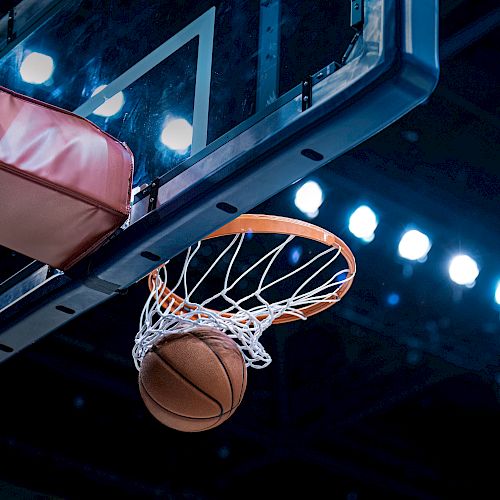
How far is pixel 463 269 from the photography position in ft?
13.9

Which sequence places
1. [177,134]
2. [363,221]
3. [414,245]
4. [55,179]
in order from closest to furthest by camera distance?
[55,179] < [177,134] < [363,221] < [414,245]

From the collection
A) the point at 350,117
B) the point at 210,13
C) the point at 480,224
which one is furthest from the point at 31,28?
the point at 480,224

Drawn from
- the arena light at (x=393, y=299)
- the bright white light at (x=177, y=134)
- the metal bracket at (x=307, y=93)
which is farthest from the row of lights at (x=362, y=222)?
the metal bracket at (x=307, y=93)

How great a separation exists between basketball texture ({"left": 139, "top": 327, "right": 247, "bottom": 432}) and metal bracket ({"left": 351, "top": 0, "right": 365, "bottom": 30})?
112cm

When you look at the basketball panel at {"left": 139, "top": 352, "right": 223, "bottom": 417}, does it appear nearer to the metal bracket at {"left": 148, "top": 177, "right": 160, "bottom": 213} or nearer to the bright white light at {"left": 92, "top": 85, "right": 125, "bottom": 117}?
the metal bracket at {"left": 148, "top": 177, "right": 160, "bottom": 213}

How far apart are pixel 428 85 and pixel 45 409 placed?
170 inches

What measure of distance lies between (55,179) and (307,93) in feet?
2.04

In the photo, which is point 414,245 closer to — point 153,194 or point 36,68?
point 36,68

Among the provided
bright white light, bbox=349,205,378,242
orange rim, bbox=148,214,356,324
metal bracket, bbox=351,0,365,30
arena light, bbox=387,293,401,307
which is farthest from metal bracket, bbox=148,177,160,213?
arena light, bbox=387,293,401,307

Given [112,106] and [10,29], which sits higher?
[10,29]

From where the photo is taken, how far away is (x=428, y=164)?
387 cm

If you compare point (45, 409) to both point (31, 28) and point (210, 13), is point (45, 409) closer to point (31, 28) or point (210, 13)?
point (31, 28)

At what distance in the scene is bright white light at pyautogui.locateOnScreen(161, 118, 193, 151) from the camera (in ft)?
7.23

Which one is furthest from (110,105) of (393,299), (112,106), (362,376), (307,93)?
(362,376)
